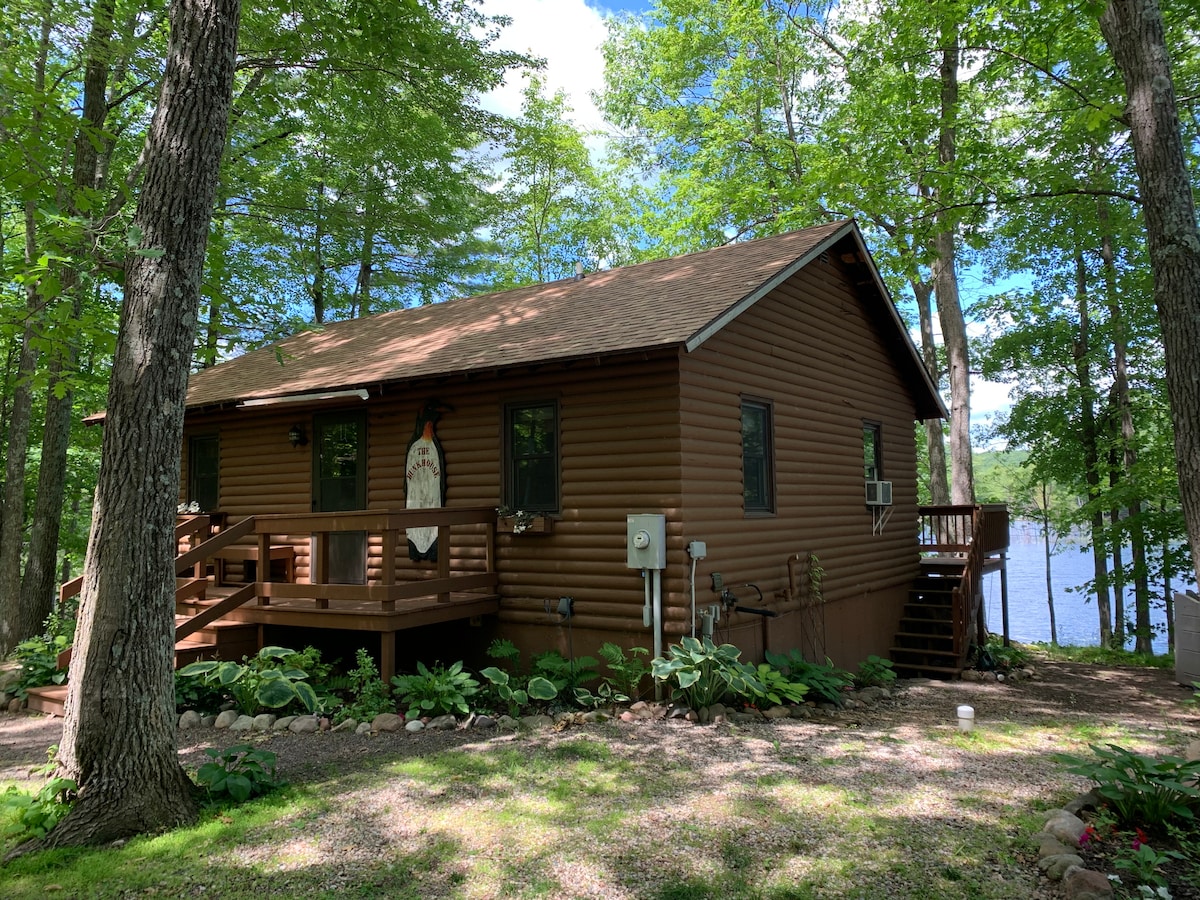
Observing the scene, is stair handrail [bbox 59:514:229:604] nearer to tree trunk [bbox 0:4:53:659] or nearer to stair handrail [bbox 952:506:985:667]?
tree trunk [bbox 0:4:53:659]

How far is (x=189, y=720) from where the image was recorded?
24.5ft

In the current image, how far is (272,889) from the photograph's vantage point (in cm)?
394

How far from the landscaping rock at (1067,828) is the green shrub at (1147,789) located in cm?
24

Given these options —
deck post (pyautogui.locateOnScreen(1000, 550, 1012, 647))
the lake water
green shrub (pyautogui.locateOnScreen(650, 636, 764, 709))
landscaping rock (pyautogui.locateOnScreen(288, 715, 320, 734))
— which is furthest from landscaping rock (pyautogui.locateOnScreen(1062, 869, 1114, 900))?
the lake water

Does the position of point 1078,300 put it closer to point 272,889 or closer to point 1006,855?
point 1006,855

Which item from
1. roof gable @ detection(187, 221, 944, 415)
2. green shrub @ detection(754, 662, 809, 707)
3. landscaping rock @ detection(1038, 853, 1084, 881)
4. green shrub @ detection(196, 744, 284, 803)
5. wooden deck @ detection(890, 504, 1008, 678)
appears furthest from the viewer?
wooden deck @ detection(890, 504, 1008, 678)

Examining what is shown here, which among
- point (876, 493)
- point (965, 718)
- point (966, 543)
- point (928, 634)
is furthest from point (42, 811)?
point (966, 543)

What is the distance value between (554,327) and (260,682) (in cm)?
507

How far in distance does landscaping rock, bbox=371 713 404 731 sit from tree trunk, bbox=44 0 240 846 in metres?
2.29

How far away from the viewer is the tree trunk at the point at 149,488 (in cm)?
472

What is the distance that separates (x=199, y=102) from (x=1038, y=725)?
9.02 metres

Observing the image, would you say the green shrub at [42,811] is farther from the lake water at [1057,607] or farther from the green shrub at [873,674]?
the lake water at [1057,607]

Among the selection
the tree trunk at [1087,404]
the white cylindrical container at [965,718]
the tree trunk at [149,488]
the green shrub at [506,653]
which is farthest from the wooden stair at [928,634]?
the tree trunk at [149,488]

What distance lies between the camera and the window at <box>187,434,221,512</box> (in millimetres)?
12305
